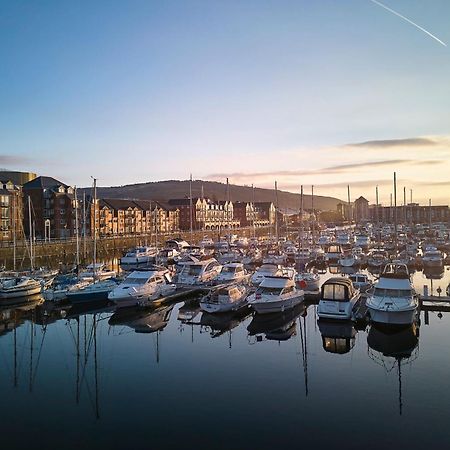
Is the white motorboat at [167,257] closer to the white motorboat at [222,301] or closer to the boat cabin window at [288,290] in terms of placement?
the white motorboat at [222,301]

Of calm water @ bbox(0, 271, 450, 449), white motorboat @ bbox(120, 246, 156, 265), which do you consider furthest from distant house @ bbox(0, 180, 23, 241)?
calm water @ bbox(0, 271, 450, 449)

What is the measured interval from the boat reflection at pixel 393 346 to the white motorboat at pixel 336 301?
1671 mm

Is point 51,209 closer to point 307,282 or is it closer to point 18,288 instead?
point 18,288

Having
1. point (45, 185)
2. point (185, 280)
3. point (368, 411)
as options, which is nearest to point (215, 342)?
point (368, 411)

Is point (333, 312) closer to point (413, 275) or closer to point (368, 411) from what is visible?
point (368, 411)

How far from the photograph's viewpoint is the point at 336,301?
25.8m

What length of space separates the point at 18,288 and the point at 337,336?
21.7m

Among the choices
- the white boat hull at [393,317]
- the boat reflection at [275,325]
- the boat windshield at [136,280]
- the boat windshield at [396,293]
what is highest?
the boat windshield at [136,280]

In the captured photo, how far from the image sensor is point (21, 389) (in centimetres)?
1717

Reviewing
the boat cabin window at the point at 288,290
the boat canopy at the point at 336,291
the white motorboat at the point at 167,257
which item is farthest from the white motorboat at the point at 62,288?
the white motorboat at the point at 167,257

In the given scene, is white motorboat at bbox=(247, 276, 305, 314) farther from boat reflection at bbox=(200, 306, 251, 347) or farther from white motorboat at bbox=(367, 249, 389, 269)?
white motorboat at bbox=(367, 249, 389, 269)

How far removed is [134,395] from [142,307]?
13933mm

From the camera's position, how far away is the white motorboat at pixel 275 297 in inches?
1087

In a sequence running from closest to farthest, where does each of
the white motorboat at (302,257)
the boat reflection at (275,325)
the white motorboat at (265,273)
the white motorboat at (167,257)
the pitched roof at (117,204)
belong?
the boat reflection at (275,325)
the white motorboat at (265,273)
the white motorboat at (302,257)
the white motorboat at (167,257)
the pitched roof at (117,204)
